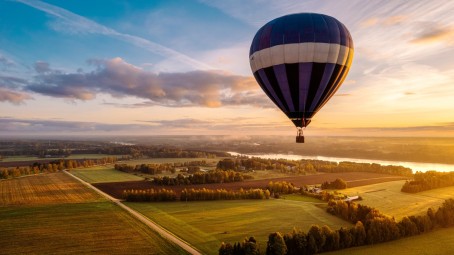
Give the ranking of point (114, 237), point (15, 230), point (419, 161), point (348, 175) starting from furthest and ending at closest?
point (419, 161) → point (348, 175) → point (15, 230) → point (114, 237)

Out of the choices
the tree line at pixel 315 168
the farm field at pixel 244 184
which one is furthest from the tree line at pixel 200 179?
the tree line at pixel 315 168

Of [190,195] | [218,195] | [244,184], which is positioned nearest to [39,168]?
[190,195]

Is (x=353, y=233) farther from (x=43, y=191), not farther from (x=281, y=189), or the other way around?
(x=43, y=191)

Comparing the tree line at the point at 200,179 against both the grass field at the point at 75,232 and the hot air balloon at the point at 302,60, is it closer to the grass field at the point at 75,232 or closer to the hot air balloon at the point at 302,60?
the grass field at the point at 75,232

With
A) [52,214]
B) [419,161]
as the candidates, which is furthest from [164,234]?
[419,161]

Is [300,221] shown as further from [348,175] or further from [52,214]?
[348,175]
